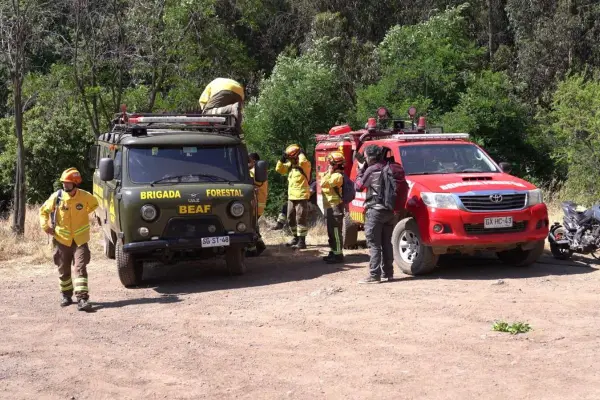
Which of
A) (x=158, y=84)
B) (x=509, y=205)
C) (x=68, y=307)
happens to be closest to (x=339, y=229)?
(x=509, y=205)

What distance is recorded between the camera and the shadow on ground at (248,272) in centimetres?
1105

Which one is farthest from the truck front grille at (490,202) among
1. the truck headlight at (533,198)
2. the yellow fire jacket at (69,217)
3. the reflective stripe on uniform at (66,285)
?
the reflective stripe on uniform at (66,285)

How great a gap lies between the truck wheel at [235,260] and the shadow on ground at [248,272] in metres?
0.13

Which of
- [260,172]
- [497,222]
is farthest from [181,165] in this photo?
[497,222]

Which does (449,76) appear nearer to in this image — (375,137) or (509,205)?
(375,137)

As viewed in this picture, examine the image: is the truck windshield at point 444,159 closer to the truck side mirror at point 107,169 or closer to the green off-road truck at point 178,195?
the green off-road truck at point 178,195

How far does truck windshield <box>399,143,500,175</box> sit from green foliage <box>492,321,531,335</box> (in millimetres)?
4088

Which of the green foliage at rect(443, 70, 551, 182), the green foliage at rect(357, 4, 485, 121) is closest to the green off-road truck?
the green foliage at rect(443, 70, 551, 182)

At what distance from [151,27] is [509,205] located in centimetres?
1401

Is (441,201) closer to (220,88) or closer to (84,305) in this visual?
(84,305)

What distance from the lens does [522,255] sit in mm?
11000

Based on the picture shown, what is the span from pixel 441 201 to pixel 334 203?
2.32 metres

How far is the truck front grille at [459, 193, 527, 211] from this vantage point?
10.2 metres

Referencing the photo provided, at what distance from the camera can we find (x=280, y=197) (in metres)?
22.8
